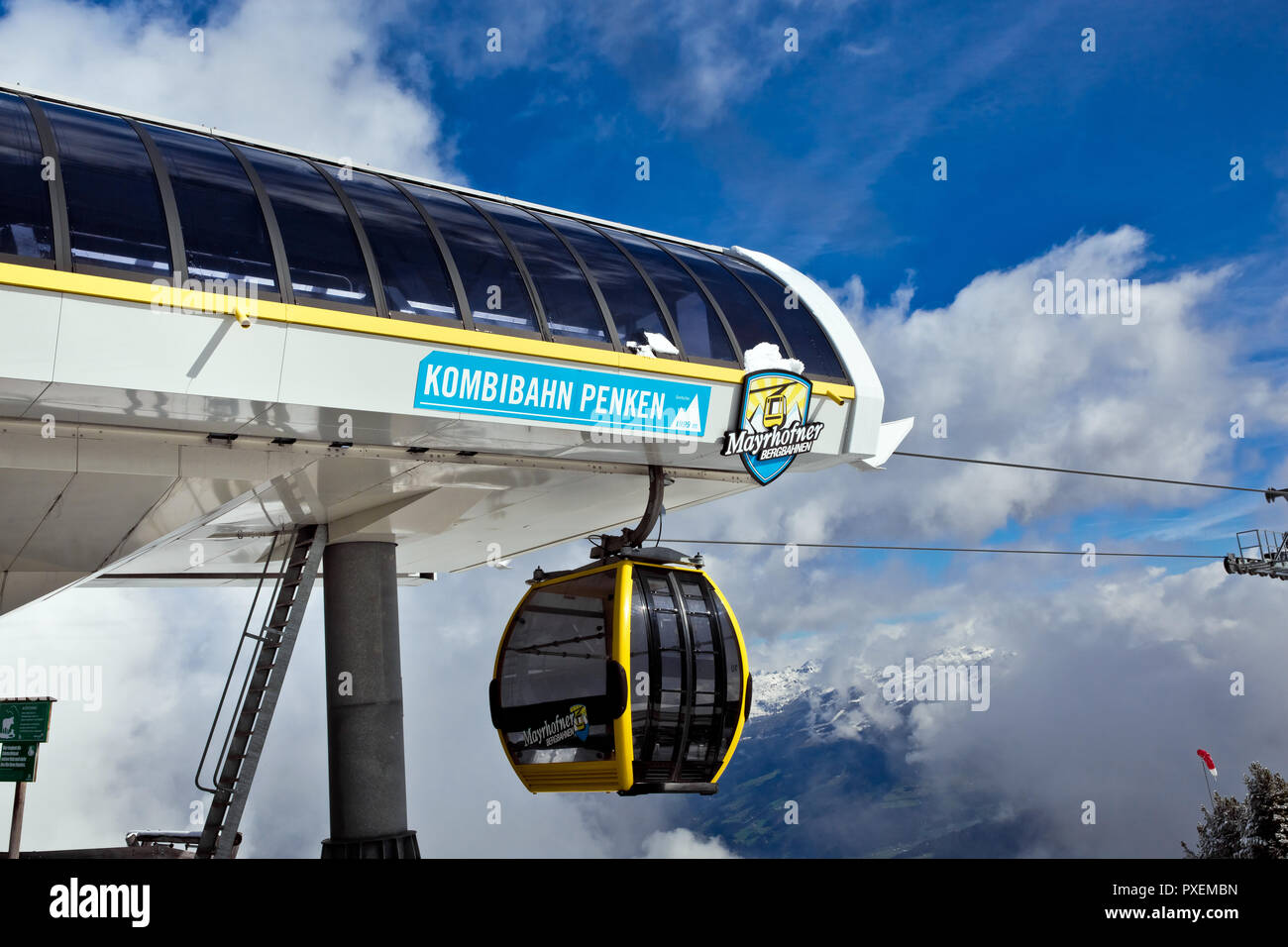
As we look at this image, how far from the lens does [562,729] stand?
1180 centimetres

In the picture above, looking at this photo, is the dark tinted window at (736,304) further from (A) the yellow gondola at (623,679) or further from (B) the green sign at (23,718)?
(B) the green sign at (23,718)

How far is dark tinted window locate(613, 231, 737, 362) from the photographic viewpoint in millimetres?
12953

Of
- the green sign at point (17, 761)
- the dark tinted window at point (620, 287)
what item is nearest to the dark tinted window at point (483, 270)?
the dark tinted window at point (620, 287)

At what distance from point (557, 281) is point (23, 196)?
5.21 m

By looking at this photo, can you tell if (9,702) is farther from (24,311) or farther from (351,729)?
(24,311)

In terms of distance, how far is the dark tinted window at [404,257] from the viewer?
35.6 ft

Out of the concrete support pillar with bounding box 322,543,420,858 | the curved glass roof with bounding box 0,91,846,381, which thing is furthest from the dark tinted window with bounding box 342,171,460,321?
the concrete support pillar with bounding box 322,543,420,858

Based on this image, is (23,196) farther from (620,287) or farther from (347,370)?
(620,287)

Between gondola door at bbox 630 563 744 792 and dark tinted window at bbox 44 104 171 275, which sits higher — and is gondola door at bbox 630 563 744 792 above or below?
below

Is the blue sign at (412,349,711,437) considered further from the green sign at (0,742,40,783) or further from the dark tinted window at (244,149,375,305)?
the green sign at (0,742,40,783)

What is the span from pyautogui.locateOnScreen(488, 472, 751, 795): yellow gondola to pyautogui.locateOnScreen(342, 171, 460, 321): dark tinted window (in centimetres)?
321

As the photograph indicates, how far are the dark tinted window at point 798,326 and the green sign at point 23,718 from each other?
40.8 feet

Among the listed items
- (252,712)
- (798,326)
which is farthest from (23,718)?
(798,326)
